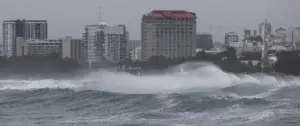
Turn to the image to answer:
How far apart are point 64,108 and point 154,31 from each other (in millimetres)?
68138

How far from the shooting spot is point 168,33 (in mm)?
93750

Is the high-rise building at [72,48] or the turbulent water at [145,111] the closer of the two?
the turbulent water at [145,111]

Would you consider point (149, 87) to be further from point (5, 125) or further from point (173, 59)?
point (173, 59)

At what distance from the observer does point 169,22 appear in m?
95.3

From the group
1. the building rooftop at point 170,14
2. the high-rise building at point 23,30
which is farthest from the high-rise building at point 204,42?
the high-rise building at point 23,30

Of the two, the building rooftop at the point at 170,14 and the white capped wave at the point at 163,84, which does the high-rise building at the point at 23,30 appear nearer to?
the building rooftop at the point at 170,14

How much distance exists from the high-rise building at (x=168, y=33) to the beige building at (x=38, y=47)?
17.1 meters

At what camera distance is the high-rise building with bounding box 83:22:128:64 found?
4056 inches

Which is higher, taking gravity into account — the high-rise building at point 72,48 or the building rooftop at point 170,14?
the building rooftop at point 170,14

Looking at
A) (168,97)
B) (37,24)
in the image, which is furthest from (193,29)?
(168,97)

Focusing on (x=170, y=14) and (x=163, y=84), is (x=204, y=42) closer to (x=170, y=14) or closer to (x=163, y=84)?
(x=170, y=14)

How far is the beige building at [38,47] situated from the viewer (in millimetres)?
102744

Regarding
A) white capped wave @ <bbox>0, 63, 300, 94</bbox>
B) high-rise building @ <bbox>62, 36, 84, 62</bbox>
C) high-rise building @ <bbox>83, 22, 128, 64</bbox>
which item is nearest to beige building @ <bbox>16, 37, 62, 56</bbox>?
high-rise building @ <bbox>62, 36, 84, 62</bbox>

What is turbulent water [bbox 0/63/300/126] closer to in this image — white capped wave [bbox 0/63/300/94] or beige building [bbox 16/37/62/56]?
white capped wave [bbox 0/63/300/94]
